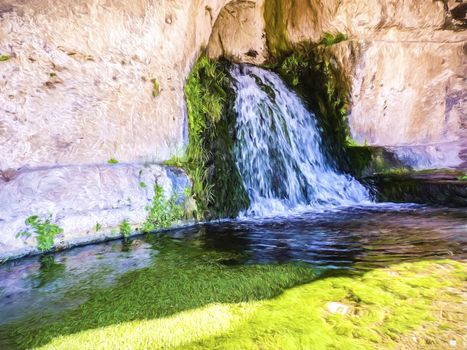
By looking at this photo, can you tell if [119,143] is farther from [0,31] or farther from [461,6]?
[461,6]

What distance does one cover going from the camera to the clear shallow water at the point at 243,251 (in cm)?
255

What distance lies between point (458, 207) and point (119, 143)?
485 centimetres

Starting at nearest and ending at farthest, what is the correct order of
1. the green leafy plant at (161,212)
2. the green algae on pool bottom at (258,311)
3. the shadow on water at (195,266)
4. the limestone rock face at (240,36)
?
the green algae on pool bottom at (258,311), the shadow on water at (195,266), the green leafy plant at (161,212), the limestone rock face at (240,36)

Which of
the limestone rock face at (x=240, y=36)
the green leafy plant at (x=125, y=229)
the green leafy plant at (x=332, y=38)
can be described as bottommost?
the green leafy plant at (x=125, y=229)

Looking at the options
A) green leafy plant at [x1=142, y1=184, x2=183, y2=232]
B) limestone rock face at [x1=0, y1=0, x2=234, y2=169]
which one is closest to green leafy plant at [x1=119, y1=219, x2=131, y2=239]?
green leafy plant at [x1=142, y1=184, x2=183, y2=232]

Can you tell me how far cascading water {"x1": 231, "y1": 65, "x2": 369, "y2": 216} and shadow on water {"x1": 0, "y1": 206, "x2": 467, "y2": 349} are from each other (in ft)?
3.69

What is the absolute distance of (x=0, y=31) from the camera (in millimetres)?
3646

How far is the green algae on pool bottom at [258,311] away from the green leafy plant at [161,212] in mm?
1875

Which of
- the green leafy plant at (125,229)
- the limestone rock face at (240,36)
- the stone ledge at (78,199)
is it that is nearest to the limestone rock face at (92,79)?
the stone ledge at (78,199)

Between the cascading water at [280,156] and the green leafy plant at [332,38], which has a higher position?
the green leafy plant at [332,38]

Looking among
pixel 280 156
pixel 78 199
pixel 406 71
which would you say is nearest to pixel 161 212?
pixel 78 199

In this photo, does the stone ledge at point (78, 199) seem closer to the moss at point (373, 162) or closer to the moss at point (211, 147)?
the moss at point (211, 147)

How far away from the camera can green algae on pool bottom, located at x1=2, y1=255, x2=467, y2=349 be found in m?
1.60

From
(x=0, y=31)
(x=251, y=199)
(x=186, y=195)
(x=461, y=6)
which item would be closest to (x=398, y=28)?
(x=461, y=6)
